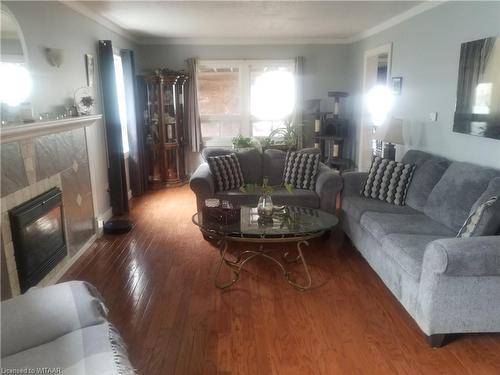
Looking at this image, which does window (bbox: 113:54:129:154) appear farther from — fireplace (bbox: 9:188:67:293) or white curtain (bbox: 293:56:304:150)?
white curtain (bbox: 293:56:304:150)

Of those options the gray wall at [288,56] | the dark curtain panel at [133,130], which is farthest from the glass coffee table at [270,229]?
the gray wall at [288,56]

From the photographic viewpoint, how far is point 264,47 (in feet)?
21.0

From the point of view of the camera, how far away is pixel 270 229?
2.85 metres

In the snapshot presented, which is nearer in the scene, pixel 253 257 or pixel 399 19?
pixel 253 257

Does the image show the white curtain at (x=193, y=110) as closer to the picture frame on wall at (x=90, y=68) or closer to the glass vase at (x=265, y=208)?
the picture frame on wall at (x=90, y=68)

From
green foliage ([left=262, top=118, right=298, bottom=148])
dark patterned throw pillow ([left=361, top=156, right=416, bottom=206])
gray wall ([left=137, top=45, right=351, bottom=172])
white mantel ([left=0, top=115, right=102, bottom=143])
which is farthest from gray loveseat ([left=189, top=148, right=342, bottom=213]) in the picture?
gray wall ([left=137, top=45, right=351, bottom=172])

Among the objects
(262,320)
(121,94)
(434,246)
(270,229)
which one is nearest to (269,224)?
(270,229)

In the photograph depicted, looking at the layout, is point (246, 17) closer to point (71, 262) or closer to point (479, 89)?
point (479, 89)

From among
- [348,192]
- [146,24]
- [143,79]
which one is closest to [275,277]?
[348,192]

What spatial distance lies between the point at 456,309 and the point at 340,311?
732 millimetres

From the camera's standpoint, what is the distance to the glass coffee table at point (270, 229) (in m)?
2.80

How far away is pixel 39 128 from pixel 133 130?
2.82 meters

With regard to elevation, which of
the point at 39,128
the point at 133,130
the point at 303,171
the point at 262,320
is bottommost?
the point at 262,320

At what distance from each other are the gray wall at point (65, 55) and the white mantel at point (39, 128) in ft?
0.65
